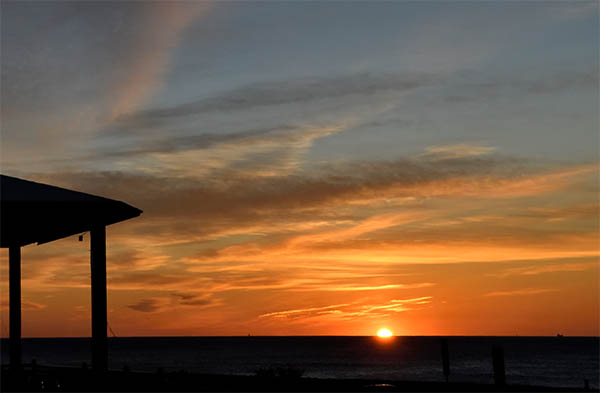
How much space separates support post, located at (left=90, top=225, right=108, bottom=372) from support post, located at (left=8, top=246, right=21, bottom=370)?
215 inches

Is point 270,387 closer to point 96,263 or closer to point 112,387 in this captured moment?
point 112,387

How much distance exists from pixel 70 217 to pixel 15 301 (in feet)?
20.2

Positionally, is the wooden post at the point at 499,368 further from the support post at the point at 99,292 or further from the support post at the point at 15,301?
the support post at the point at 15,301

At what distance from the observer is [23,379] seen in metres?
20.8

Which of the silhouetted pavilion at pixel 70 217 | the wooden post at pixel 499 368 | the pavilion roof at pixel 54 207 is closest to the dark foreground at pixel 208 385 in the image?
the wooden post at pixel 499 368

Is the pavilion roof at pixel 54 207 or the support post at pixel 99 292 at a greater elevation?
the pavilion roof at pixel 54 207

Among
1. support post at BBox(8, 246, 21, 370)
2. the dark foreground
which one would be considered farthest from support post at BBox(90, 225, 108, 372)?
support post at BBox(8, 246, 21, 370)

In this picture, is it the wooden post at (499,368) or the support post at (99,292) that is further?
the wooden post at (499,368)

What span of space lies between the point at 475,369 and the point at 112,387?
118 meters

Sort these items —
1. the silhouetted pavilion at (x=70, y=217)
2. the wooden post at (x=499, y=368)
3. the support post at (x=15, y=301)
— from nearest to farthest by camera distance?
the silhouetted pavilion at (x=70, y=217) → the support post at (x=15, y=301) → the wooden post at (x=499, y=368)

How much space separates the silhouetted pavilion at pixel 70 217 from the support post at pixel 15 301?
1.53m

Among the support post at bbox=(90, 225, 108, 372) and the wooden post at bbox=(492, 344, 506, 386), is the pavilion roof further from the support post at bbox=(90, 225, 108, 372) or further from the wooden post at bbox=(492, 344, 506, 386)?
the wooden post at bbox=(492, 344, 506, 386)

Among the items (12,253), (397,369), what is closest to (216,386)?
(12,253)

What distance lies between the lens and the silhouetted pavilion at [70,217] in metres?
15.8
